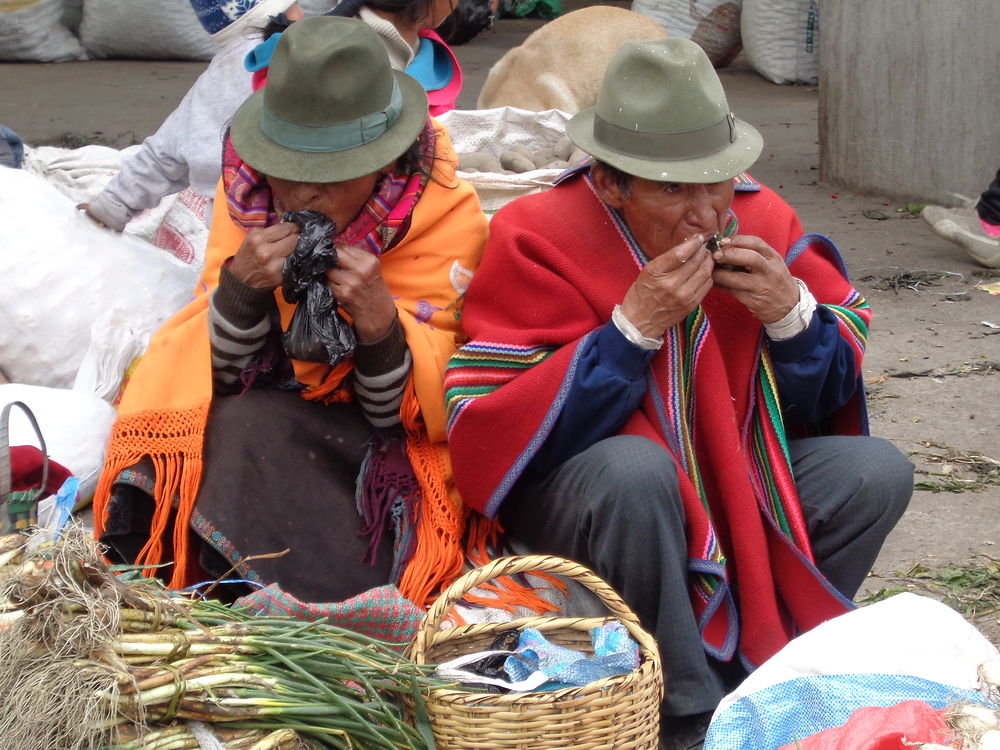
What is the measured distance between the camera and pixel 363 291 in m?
2.34

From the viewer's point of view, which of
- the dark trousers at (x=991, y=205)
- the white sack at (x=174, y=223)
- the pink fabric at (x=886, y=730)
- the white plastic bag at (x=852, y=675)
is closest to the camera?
the pink fabric at (x=886, y=730)

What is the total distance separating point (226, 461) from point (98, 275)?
3.34 feet

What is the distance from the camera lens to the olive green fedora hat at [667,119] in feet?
7.47

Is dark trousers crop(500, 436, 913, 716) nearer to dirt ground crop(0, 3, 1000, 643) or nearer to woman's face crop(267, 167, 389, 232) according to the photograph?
dirt ground crop(0, 3, 1000, 643)

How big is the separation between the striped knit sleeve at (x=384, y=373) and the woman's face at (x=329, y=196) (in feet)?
0.89

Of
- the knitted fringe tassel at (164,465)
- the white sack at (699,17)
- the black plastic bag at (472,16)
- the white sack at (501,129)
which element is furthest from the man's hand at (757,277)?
the black plastic bag at (472,16)

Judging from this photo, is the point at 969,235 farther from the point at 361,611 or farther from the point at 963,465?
the point at 361,611

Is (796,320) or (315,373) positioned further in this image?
(315,373)

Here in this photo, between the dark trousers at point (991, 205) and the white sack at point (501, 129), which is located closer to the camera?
the white sack at point (501, 129)

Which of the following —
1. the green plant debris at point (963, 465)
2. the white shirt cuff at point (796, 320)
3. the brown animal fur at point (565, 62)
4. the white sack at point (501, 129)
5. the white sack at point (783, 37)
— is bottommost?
the white sack at point (783, 37)

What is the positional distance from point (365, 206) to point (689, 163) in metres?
0.70

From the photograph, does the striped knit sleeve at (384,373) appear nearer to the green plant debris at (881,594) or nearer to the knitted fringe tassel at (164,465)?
the knitted fringe tassel at (164,465)

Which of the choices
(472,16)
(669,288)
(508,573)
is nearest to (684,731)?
(508,573)

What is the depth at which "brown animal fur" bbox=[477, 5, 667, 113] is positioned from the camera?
522 centimetres
